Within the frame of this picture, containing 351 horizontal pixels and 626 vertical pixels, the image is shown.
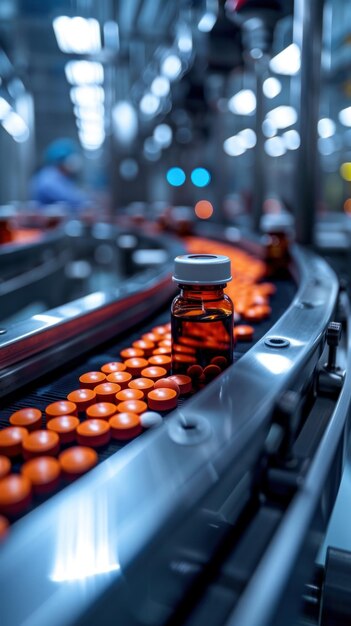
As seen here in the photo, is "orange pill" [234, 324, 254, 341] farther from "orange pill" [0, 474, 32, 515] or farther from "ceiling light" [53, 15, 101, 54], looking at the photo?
"ceiling light" [53, 15, 101, 54]

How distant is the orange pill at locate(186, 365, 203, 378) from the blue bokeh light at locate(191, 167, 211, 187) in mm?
5215

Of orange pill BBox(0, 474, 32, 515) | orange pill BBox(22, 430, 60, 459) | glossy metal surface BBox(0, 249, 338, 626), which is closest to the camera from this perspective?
glossy metal surface BBox(0, 249, 338, 626)

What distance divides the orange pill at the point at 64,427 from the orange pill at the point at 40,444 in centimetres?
2

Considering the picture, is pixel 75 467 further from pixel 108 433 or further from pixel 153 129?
pixel 153 129

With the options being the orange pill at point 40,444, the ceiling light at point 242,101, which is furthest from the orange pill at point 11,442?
the ceiling light at point 242,101

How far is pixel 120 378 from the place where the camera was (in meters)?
0.90

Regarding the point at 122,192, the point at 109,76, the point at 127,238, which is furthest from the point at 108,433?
the point at 109,76

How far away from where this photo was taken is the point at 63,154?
266 inches

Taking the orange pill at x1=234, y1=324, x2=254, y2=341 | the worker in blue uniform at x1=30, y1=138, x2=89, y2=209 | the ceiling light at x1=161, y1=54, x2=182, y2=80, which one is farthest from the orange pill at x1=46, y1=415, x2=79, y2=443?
the worker in blue uniform at x1=30, y1=138, x2=89, y2=209

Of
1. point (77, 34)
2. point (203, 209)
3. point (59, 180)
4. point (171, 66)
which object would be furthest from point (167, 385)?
point (77, 34)

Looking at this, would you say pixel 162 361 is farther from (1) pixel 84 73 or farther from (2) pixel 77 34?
(1) pixel 84 73

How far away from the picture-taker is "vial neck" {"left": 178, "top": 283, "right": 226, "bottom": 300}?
845 millimetres

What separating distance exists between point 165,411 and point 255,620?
36cm

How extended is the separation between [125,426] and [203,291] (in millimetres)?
273
